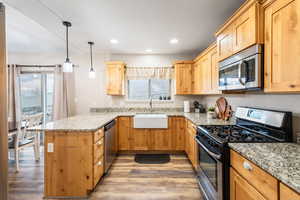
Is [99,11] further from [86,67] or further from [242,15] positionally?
[86,67]

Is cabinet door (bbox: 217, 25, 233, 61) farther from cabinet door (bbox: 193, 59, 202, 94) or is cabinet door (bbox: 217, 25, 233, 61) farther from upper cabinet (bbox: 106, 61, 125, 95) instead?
upper cabinet (bbox: 106, 61, 125, 95)

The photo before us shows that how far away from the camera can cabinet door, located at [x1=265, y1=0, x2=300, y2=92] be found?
1.19 metres

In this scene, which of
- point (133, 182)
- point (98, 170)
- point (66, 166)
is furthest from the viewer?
point (133, 182)

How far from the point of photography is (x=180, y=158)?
366 cm

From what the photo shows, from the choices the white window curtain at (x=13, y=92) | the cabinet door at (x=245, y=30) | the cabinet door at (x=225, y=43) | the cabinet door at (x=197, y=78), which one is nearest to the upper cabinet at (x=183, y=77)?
the cabinet door at (x=197, y=78)

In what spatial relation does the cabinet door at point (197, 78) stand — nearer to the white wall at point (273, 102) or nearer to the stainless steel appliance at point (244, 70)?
the white wall at point (273, 102)

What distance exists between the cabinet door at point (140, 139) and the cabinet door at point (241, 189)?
2.53m

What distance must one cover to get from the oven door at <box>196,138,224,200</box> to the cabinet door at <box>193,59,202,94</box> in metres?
1.83

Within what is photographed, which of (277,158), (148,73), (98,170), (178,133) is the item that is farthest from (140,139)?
(277,158)

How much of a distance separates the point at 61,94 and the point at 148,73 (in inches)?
92.7

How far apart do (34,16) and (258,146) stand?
3167 millimetres

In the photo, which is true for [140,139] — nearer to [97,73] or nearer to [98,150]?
[98,150]

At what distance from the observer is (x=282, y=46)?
131cm

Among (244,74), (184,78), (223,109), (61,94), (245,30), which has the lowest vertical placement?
(223,109)
